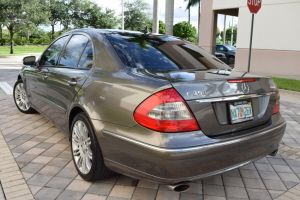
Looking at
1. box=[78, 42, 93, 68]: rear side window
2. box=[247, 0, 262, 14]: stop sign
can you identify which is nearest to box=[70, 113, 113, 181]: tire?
box=[78, 42, 93, 68]: rear side window

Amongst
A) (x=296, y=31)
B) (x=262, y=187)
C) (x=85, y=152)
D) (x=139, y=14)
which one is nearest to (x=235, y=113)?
(x=262, y=187)

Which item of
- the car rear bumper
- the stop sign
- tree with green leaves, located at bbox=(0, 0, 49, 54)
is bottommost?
the car rear bumper

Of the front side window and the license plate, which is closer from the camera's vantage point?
the license plate

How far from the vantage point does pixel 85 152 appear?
3033mm

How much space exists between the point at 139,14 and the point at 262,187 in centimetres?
4938

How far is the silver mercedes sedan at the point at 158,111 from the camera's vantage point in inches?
88.6

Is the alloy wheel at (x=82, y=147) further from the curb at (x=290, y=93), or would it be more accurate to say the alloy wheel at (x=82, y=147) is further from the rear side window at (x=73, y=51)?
the curb at (x=290, y=93)

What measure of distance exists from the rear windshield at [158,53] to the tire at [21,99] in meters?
2.98

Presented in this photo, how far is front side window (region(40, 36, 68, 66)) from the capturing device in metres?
4.03

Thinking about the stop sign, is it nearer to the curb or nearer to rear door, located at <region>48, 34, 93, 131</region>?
the curb

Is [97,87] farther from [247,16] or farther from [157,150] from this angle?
[247,16]

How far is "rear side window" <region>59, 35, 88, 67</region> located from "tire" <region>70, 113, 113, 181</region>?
0.79 metres

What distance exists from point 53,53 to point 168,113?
2.59 meters

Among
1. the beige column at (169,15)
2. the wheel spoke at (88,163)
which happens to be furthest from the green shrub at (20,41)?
the wheel spoke at (88,163)
